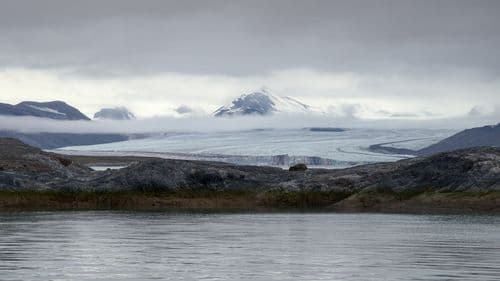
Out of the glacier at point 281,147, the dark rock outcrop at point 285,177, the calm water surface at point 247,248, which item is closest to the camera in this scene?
the calm water surface at point 247,248

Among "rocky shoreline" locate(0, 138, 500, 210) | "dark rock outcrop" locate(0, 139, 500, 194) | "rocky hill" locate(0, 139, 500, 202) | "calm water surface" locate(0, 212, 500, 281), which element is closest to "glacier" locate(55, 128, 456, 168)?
"dark rock outcrop" locate(0, 139, 500, 194)

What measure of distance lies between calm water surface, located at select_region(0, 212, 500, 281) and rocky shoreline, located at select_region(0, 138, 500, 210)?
14823 millimetres

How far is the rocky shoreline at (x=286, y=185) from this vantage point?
78.4 m

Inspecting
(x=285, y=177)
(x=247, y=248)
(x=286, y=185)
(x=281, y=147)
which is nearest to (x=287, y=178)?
(x=285, y=177)

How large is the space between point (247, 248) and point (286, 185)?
150 feet

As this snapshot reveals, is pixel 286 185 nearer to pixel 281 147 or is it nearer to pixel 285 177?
pixel 285 177

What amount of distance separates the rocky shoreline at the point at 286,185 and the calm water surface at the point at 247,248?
14.8 m

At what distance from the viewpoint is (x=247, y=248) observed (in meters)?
41.0

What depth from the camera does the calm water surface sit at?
32.2 metres

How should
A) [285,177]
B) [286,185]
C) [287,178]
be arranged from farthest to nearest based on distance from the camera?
[285,177], [287,178], [286,185]

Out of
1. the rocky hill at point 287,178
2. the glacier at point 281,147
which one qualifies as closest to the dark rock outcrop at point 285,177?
the rocky hill at point 287,178

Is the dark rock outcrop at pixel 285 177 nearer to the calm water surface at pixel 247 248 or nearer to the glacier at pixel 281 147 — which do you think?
the calm water surface at pixel 247 248

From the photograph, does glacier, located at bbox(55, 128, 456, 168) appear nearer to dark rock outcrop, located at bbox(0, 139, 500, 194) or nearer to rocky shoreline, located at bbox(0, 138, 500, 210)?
dark rock outcrop, located at bbox(0, 139, 500, 194)

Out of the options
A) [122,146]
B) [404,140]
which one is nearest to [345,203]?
[404,140]
